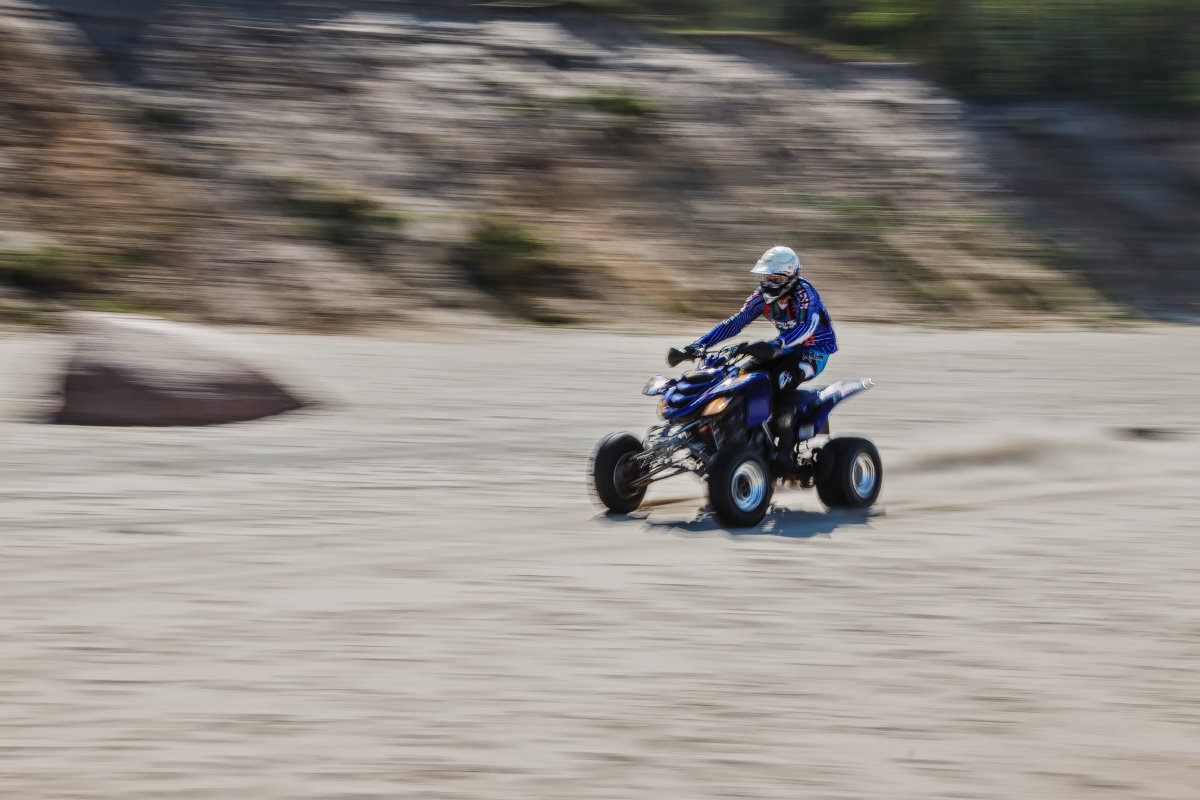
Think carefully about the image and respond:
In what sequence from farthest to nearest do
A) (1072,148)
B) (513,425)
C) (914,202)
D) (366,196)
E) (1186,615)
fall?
(1072,148) < (914,202) < (366,196) < (513,425) < (1186,615)

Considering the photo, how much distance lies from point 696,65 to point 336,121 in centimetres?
1076

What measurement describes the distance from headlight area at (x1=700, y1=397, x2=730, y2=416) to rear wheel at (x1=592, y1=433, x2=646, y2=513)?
62 cm

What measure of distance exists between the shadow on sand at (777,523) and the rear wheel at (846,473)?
100mm

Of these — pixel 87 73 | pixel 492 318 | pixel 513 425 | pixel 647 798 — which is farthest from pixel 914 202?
pixel 647 798

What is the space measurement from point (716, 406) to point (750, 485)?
600 millimetres

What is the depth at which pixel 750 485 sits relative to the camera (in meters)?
9.66

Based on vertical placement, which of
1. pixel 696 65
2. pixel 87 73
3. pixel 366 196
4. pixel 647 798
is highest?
pixel 696 65

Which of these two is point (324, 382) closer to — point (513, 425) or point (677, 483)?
point (513, 425)

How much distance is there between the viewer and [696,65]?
3616cm

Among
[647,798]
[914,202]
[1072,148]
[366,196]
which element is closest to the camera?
[647,798]

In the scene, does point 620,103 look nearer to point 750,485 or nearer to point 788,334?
point 788,334

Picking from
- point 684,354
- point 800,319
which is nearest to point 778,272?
point 800,319

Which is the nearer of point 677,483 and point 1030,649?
point 1030,649

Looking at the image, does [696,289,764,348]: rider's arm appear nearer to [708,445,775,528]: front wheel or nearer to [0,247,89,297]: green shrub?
[708,445,775,528]: front wheel
